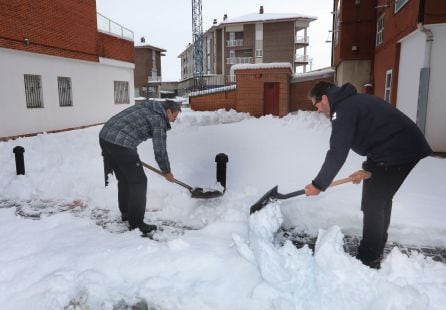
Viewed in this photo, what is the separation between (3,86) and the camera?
11031mm

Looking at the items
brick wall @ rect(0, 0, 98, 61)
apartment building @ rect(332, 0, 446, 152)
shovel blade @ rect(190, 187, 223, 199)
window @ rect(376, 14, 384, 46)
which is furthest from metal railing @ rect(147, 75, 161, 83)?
shovel blade @ rect(190, 187, 223, 199)

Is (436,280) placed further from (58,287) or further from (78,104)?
(78,104)

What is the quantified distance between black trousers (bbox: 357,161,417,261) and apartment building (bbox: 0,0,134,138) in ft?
37.1

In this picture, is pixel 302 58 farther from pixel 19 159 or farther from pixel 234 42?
pixel 19 159

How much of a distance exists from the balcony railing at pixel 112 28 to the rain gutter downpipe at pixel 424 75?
13.3 m

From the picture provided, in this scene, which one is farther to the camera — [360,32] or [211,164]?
[360,32]

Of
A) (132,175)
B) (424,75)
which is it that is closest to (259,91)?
→ (424,75)

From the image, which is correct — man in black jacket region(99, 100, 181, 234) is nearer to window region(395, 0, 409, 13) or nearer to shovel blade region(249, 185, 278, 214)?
shovel blade region(249, 185, 278, 214)

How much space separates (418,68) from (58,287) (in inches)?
376

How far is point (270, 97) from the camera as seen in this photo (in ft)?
60.7

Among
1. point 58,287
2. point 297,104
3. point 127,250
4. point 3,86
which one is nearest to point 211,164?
point 127,250

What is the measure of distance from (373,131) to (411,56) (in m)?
8.20

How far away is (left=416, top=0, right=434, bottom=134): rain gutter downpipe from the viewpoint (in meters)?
8.35

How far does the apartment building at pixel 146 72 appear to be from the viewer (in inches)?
1969
